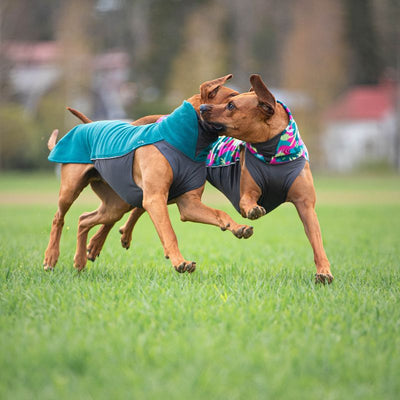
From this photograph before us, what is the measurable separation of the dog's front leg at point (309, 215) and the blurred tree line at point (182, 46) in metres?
32.0

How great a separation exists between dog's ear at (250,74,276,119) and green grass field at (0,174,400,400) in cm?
136

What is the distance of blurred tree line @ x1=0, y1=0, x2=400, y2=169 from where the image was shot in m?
39.2

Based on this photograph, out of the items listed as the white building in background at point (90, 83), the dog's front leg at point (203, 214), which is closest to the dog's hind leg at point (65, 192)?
the dog's front leg at point (203, 214)

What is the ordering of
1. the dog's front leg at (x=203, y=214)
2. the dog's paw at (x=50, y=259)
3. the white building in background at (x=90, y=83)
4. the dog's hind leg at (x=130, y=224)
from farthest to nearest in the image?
the white building in background at (x=90, y=83) < the dog's hind leg at (x=130, y=224) < the dog's paw at (x=50, y=259) < the dog's front leg at (x=203, y=214)

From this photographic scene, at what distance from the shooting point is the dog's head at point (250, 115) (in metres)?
4.92

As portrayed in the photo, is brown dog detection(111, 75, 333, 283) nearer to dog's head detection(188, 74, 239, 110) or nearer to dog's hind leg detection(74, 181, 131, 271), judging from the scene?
dog's head detection(188, 74, 239, 110)

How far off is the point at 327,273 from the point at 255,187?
92 cm

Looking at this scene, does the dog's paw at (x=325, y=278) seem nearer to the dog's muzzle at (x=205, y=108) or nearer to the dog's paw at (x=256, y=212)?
the dog's paw at (x=256, y=212)

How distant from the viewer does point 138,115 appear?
40.5m

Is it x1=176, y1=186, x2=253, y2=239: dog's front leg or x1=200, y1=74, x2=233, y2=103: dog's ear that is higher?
x1=200, y1=74, x2=233, y2=103: dog's ear

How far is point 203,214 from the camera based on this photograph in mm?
4988

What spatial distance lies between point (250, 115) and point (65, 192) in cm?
201

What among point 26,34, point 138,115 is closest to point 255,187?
point 138,115

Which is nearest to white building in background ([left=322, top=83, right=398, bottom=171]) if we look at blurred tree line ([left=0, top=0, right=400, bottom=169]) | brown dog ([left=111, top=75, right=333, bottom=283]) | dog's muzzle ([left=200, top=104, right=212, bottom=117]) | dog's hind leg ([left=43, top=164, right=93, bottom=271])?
blurred tree line ([left=0, top=0, right=400, bottom=169])
